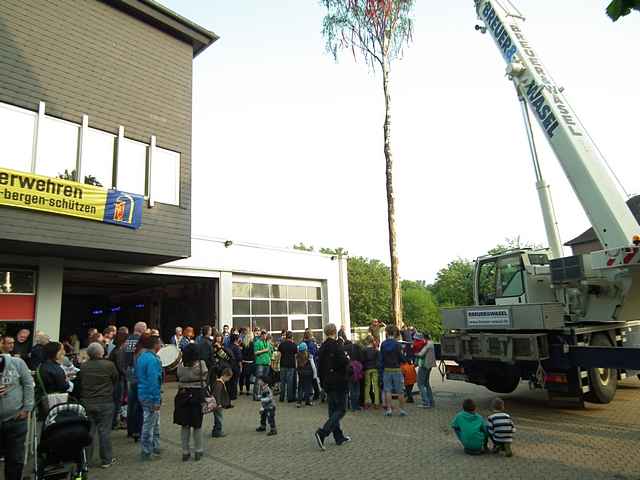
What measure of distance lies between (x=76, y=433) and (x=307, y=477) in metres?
2.72

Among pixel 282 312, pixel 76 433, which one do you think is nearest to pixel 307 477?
pixel 76 433

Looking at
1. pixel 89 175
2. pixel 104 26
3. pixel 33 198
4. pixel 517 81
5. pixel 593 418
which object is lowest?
pixel 593 418

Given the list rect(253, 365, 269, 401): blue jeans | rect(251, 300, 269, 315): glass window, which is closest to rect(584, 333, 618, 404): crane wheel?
rect(253, 365, 269, 401): blue jeans

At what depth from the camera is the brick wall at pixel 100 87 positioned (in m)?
11.4

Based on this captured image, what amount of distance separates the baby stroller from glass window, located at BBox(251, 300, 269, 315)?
45.1 ft

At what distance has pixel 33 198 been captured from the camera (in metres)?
11.1

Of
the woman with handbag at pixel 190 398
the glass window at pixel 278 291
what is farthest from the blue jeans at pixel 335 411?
the glass window at pixel 278 291

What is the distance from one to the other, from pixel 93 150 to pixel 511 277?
11.2 meters

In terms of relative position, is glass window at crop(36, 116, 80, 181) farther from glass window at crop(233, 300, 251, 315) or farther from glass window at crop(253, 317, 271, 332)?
glass window at crop(253, 317, 271, 332)

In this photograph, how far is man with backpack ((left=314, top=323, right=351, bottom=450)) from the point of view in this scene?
7.15m

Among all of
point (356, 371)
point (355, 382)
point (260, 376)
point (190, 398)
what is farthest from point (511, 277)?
point (190, 398)

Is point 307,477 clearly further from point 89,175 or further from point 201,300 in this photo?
point 201,300

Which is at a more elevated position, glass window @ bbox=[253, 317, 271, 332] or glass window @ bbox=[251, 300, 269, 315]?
glass window @ bbox=[251, 300, 269, 315]

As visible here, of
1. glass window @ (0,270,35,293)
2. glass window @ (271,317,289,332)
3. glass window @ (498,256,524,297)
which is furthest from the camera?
glass window @ (271,317,289,332)
